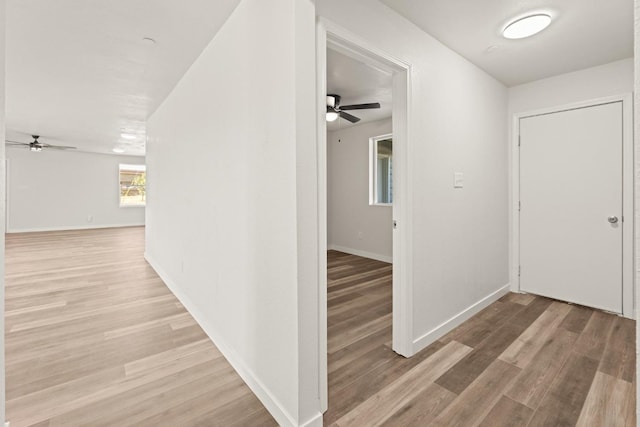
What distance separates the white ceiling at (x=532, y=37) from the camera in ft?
6.39

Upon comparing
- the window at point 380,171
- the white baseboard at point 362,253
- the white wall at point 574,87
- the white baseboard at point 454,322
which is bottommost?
the white baseboard at point 454,322

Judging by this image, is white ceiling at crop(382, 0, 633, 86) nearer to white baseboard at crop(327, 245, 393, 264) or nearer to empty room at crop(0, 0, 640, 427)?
empty room at crop(0, 0, 640, 427)

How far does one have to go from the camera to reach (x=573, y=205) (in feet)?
10.0

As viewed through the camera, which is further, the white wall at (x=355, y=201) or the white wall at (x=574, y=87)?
the white wall at (x=355, y=201)

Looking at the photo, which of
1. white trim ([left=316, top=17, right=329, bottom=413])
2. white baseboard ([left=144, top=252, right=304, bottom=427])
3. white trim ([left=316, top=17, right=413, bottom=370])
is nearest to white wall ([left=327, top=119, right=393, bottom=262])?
white trim ([left=316, top=17, right=413, bottom=370])

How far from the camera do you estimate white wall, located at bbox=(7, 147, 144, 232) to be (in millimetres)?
7711

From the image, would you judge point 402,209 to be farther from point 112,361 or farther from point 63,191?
point 63,191

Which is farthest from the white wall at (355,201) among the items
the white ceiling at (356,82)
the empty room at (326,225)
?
the empty room at (326,225)

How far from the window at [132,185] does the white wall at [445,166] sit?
384 inches

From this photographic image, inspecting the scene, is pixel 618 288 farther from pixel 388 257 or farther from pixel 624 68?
pixel 388 257

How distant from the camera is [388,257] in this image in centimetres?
507

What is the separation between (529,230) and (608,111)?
1.35 m

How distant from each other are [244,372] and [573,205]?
3.55 metres

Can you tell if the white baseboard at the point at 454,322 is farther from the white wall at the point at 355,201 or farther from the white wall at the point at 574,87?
the white wall at the point at 574,87
